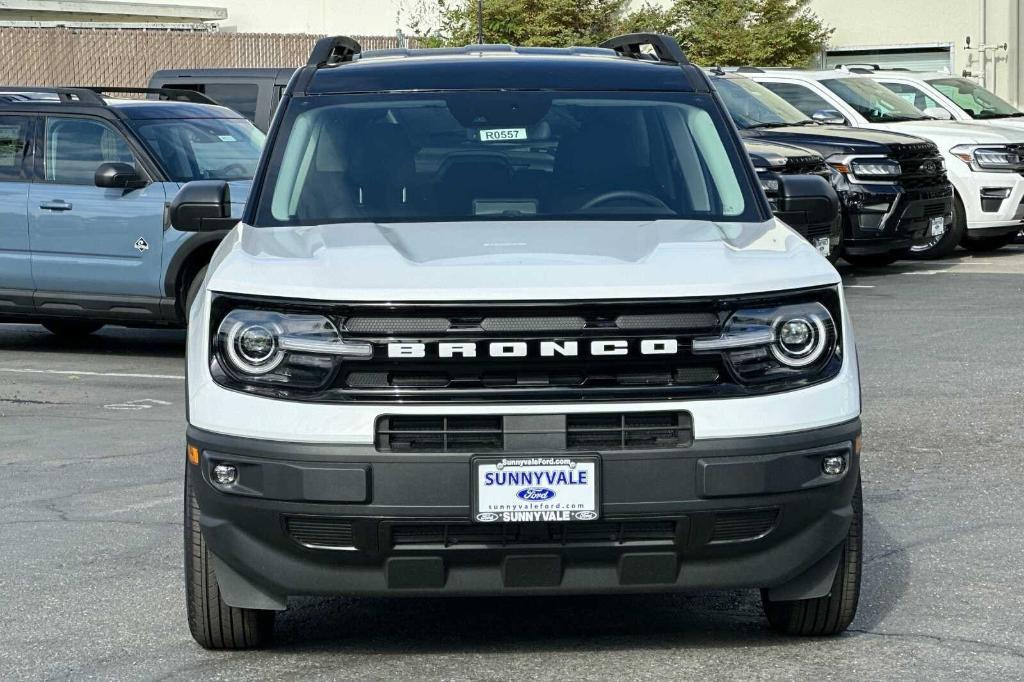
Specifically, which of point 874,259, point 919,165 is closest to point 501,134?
point 919,165

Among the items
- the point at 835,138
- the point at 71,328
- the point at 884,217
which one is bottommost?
the point at 71,328

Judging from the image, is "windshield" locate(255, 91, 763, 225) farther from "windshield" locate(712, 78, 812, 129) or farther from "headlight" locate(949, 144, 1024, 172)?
"headlight" locate(949, 144, 1024, 172)

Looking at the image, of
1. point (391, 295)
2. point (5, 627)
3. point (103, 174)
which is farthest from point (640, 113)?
point (103, 174)

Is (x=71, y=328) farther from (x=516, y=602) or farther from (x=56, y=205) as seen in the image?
(x=516, y=602)

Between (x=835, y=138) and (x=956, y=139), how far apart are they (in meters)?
2.43

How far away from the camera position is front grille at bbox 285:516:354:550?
4.54m

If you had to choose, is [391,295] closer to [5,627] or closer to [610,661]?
[610,661]

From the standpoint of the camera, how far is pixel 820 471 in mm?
4641

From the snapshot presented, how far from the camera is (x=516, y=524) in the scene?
4523mm

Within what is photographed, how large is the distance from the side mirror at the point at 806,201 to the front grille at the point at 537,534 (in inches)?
72.5

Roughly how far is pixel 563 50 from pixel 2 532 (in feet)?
9.48

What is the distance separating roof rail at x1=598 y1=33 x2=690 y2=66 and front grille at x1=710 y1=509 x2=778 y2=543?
2.17 m

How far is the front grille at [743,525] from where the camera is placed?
4.56 metres

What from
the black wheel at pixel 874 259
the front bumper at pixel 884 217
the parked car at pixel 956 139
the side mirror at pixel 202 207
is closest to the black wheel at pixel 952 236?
the parked car at pixel 956 139
